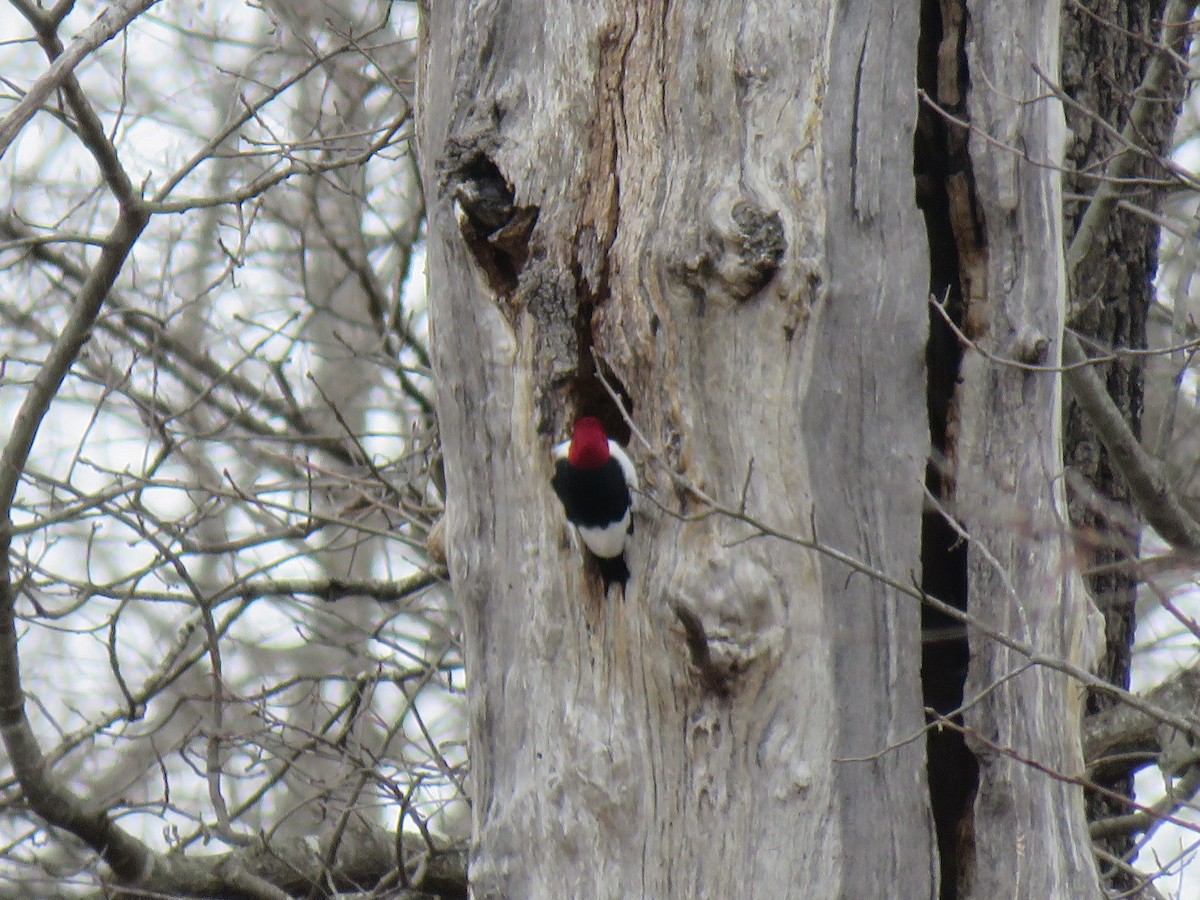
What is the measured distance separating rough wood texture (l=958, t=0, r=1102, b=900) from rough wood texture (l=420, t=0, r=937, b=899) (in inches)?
4.9

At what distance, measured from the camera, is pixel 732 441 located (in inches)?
90.4

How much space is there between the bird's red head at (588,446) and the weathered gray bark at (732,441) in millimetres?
85

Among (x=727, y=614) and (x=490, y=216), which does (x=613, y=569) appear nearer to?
(x=727, y=614)

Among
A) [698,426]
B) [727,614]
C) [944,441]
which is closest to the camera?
[727,614]

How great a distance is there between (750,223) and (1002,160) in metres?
0.53

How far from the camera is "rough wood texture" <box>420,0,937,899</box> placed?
7.29 ft

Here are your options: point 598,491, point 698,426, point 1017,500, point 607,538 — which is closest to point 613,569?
point 607,538

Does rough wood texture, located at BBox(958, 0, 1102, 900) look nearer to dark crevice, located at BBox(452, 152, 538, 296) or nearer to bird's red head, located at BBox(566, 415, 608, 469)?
bird's red head, located at BBox(566, 415, 608, 469)

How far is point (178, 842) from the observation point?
3.98 m

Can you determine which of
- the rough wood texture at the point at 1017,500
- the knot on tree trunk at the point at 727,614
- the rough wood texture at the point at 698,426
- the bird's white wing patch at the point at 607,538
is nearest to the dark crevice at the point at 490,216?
the rough wood texture at the point at 698,426

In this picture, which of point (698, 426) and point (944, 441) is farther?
point (944, 441)

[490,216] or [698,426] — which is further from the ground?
[490,216]

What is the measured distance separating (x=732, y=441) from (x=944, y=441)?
0.41 m

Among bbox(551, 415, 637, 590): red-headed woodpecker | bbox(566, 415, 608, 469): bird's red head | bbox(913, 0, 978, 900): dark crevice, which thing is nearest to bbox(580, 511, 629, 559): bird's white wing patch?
bbox(551, 415, 637, 590): red-headed woodpecker
